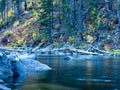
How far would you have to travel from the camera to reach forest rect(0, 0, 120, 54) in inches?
4350

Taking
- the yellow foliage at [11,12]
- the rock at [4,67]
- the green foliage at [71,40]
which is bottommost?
the green foliage at [71,40]

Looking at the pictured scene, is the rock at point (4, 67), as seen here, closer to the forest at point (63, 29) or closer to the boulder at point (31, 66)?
the boulder at point (31, 66)

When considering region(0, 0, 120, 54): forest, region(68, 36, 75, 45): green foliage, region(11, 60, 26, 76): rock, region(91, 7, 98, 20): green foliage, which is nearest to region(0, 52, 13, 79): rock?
region(11, 60, 26, 76): rock

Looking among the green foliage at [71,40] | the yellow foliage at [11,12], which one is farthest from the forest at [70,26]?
the yellow foliage at [11,12]

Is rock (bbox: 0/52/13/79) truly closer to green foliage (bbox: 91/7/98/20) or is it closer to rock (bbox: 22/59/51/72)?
rock (bbox: 22/59/51/72)

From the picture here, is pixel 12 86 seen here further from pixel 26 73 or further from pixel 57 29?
pixel 57 29

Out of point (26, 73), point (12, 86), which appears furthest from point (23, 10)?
point (12, 86)

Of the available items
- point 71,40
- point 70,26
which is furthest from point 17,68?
point 70,26

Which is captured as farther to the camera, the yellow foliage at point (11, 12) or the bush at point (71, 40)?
the yellow foliage at point (11, 12)

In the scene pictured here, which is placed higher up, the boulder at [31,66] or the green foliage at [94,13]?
the green foliage at [94,13]

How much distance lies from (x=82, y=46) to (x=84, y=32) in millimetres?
14495

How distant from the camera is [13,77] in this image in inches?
1615

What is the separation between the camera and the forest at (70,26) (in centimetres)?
11050

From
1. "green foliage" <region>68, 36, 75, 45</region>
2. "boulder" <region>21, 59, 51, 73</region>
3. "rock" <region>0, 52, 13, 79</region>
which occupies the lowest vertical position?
"green foliage" <region>68, 36, 75, 45</region>
